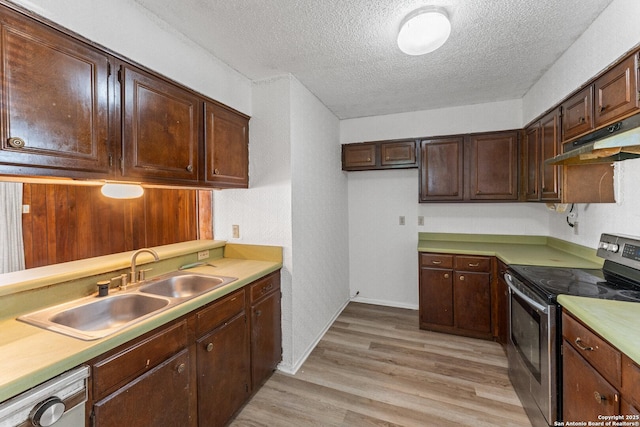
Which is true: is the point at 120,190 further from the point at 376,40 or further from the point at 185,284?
the point at 376,40

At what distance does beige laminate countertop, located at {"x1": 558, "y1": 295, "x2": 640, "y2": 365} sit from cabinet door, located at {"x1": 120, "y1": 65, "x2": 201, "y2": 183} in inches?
89.3

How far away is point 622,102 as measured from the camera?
54.8 inches

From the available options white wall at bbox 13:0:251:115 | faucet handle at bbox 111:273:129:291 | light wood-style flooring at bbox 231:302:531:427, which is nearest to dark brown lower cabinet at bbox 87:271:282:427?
light wood-style flooring at bbox 231:302:531:427

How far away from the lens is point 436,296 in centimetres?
288

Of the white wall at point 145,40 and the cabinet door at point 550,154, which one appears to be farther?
the cabinet door at point 550,154

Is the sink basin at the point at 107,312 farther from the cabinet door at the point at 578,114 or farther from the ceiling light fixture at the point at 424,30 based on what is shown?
the cabinet door at the point at 578,114

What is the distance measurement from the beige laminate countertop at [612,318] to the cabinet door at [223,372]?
184 cm

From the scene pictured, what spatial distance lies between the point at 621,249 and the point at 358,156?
2.44 m

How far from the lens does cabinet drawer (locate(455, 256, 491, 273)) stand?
267 cm

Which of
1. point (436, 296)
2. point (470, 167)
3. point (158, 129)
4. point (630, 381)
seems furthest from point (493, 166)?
point (158, 129)

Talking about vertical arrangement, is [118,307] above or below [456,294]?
above

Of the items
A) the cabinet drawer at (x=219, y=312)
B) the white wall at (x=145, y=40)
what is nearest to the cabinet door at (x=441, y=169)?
the white wall at (x=145, y=40)

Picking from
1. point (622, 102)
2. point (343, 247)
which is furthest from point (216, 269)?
point (622, 102)

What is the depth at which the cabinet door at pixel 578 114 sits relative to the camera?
66.3 inches
